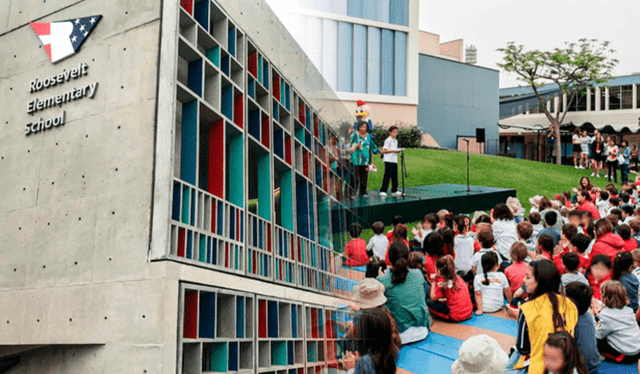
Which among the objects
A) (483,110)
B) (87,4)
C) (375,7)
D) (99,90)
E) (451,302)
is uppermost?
(483,110)

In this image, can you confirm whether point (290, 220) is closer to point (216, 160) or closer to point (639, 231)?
point (216, 160)

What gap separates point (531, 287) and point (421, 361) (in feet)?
4.50

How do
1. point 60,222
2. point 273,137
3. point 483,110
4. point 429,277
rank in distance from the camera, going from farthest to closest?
1. point 483,110
2. point 429,277
3. point 60,222
4. point 273,137

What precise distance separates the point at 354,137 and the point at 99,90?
4.17 m

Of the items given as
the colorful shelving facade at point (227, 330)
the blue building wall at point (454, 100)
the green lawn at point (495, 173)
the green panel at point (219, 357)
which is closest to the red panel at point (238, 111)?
the colorful shelving facade at point (227, 330)

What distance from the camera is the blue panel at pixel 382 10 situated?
1604mm

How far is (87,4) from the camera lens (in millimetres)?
5602

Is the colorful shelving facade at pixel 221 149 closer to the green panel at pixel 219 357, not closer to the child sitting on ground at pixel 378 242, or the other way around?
the green panel at pixel 219 357

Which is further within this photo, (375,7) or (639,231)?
(639,231)

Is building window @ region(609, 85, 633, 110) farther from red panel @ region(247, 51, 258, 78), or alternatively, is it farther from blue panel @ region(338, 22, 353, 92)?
blue panel @ region(338, 22, 353, 92)

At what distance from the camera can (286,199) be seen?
1.91 m

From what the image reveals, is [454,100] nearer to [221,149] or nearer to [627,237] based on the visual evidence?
[627,237]

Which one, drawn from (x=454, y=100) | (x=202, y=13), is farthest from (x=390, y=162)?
(x=454, y=100)

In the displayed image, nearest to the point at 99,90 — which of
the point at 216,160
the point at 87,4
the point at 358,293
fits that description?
the point at 87,4
